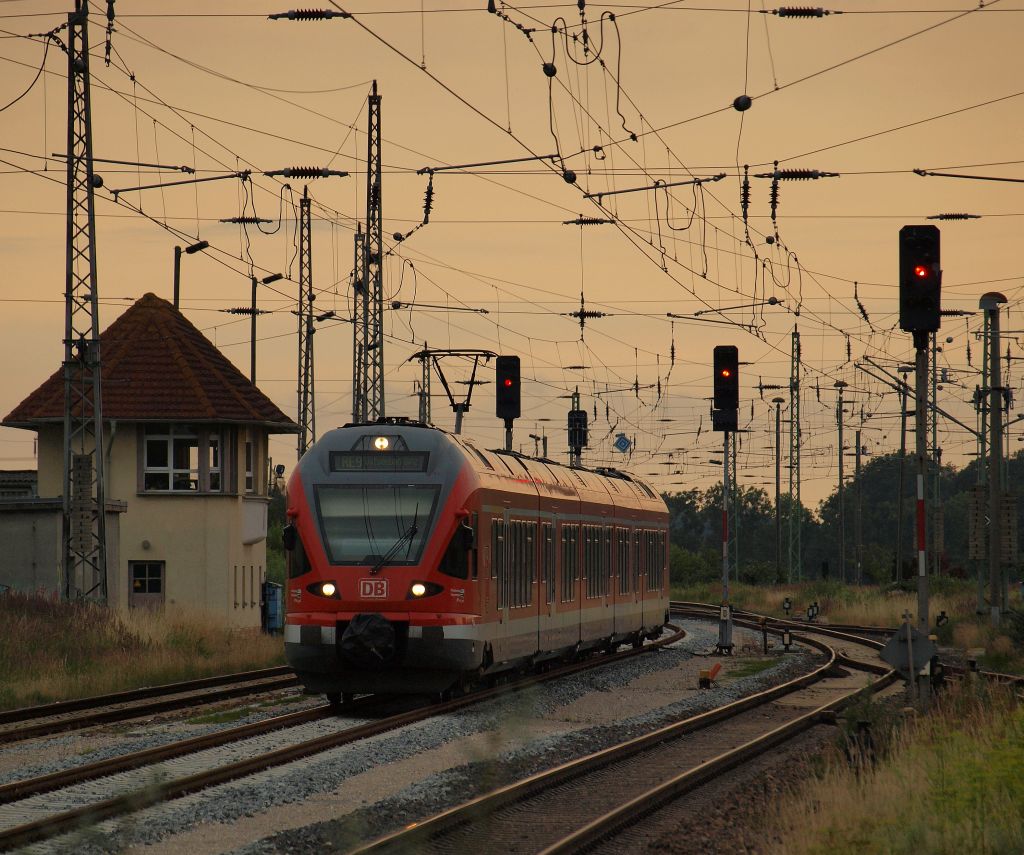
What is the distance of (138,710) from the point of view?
19.8 meters

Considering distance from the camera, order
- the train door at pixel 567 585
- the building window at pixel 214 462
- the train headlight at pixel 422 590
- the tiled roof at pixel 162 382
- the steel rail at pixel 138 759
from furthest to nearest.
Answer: the building window at pixel 214 462 < the tiled roof at pixel 162 382 < the train door at pixel 567 585 < the train headlight at pixel 422 590 < the steel rail at pixel 138 759

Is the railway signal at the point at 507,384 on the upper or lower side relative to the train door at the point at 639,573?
upper

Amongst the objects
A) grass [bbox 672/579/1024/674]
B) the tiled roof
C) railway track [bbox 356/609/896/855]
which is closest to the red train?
railway track [bbox 356/609/896/855]

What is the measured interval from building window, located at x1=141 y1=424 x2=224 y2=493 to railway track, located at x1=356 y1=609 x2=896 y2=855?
22.8 metres

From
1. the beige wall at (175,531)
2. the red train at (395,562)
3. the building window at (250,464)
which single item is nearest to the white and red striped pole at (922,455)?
the red train at (395,562)

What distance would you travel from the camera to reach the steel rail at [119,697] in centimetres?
1923

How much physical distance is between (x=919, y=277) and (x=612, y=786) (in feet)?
21.6

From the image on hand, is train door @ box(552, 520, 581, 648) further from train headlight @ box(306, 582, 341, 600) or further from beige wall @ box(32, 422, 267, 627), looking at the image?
beige wall @ box(32, 422, 267, 627)

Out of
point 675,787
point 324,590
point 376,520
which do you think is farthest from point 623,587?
point 675,787

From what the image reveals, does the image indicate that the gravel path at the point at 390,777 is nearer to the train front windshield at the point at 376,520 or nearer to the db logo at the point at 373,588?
the db logo at the point at 373,588

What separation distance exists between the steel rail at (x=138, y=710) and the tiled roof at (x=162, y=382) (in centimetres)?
1773

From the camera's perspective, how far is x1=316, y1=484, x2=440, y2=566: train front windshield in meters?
20.2

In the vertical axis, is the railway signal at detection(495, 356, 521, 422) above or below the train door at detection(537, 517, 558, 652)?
above

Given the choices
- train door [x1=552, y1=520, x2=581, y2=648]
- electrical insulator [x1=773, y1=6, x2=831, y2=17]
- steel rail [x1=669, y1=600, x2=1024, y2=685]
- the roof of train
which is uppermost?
electrical insulator [x1=773, y1=6, x2=831, y2=17]
